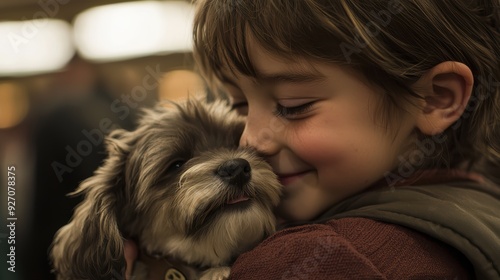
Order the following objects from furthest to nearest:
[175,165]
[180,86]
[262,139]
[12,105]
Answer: [180,86], [175,165], [262,139], [12,105]

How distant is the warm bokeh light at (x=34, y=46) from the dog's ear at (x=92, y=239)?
32 cm

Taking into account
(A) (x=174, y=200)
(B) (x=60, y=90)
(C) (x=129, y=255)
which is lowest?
(C) (x=129, y=255)

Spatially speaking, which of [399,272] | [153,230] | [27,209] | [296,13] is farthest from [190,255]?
[296,13]

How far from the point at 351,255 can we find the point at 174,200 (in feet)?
1.99

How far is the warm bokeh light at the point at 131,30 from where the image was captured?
1628 millimetres

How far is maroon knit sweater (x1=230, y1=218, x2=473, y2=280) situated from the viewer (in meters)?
1.26

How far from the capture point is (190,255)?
168 cm

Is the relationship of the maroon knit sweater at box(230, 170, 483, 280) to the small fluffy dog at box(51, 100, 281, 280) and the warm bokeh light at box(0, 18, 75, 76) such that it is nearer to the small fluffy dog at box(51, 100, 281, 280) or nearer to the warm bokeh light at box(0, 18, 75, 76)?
the small fluffy dog at box(51, 100, 281, 280)

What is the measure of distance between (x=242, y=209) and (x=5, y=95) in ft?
2.19

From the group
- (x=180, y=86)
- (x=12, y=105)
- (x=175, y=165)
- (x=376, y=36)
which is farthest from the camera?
(x=180, y=86)

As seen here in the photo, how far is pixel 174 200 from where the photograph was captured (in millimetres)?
1674

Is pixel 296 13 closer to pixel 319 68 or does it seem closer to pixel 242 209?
pixel 319 68

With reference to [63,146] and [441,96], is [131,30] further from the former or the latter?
[441,96]

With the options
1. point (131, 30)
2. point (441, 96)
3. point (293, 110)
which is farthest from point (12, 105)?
point (441, 96)
